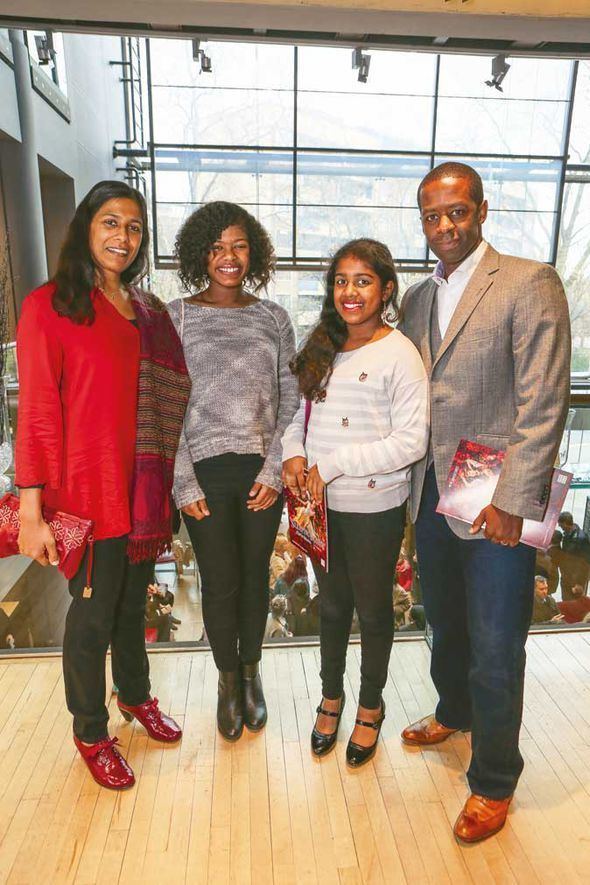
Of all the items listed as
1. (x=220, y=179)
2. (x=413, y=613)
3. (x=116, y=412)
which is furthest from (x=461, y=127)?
(x=116, y=412)

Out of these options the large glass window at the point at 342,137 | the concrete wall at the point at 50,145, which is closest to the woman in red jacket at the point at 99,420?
the concrete wall at the point at 50,145

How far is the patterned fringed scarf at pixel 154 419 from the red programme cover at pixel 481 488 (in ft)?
2.50

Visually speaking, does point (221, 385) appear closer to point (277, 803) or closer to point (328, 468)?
point (328, 468)

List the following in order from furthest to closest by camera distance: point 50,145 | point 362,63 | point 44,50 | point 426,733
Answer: point 50,145 → point 44,50 → point 362,63 → point 426,733

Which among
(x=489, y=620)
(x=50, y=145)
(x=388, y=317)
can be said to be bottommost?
(x=489, y=620)

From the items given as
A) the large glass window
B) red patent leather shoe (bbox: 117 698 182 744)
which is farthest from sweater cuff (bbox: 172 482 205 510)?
the large glass window

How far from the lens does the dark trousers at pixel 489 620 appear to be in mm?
1465

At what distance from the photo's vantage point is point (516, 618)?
1470 millimetres

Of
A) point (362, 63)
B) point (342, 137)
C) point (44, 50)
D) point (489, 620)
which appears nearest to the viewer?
point (489, 620)

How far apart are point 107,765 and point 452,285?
1.65 metres

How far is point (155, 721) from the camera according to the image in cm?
192

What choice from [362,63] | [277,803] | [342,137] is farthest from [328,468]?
[342,137]

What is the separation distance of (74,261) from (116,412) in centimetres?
39

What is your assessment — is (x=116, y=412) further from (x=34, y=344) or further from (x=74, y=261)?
(x=74, y=261)
